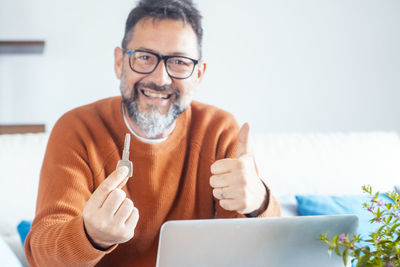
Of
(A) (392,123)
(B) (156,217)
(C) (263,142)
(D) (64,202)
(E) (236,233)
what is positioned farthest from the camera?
(A) (392,123)

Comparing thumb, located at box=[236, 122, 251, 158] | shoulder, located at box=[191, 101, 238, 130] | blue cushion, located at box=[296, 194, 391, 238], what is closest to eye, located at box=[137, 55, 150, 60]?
shoulder, located at box=[191, 101, 238, 130]

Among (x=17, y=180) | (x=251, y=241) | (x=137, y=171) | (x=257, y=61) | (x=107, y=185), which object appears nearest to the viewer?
(x=251, y=241)

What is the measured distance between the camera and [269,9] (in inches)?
96.1

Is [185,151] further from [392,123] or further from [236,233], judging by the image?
[392,123]

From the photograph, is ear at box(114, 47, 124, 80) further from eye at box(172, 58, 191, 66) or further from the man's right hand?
the man's right hand

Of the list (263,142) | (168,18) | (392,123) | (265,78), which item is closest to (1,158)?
(168,18)

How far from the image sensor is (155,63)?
1.34 m

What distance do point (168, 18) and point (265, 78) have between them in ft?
3.92

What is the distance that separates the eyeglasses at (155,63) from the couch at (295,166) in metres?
0.54

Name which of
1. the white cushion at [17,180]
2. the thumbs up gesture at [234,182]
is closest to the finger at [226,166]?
the thumbs up gesture at [234,182]

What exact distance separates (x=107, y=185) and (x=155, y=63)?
53 centimetres

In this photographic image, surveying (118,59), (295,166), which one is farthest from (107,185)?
(295,166)

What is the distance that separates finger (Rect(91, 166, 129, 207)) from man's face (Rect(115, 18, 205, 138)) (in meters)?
0.45

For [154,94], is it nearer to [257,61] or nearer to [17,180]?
[17,180]
